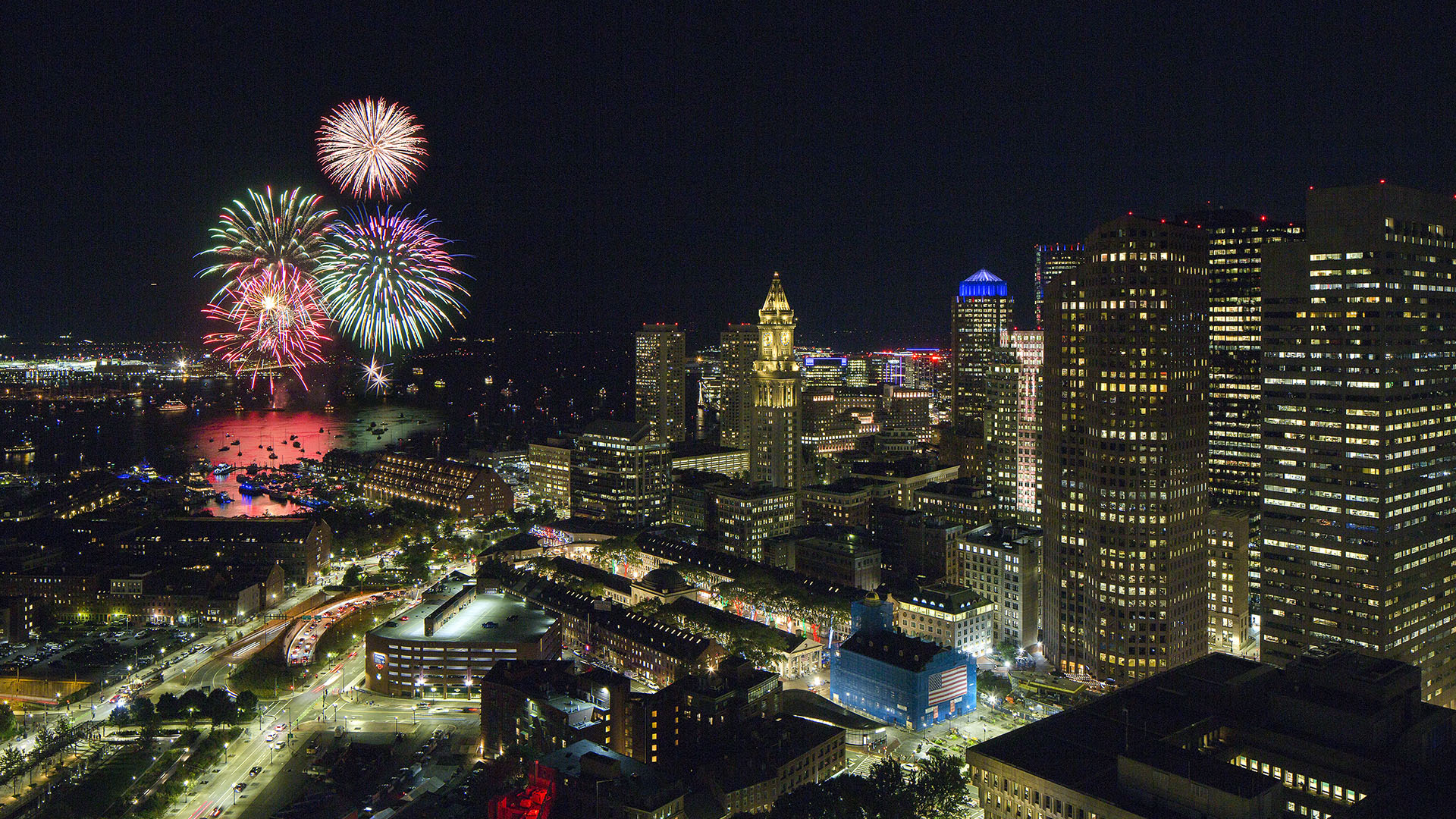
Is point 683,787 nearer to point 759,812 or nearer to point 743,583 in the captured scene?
point 759,812

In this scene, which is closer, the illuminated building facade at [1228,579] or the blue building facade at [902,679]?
the blue building facade at [902,679]

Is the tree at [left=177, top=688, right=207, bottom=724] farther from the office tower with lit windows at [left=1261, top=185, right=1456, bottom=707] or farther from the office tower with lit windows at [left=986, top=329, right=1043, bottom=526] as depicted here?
the office tower with lit windows at [left=986, top=329, right=1043, bottom=526]

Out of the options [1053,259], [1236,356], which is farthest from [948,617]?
[1053,259]

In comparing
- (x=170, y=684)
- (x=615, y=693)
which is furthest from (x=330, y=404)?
(x=615, y=693)

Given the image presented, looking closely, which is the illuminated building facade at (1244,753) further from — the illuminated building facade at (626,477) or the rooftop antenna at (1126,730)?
the illuminated building facade at (626,477)

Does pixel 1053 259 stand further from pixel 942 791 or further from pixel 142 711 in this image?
pixel 142 711

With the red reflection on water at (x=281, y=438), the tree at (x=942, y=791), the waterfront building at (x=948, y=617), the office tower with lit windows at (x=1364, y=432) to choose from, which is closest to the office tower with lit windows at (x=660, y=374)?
the red reflection on water at (x=281, y=438)
